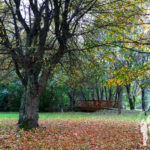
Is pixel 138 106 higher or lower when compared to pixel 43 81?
lower

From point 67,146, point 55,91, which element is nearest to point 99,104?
point 55,91

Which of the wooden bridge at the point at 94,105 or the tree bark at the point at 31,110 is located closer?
the tree bark at the point at 31,110

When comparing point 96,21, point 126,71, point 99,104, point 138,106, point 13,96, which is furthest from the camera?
point 138,106

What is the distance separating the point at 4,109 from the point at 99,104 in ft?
45.6

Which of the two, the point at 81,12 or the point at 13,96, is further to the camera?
the point at 13,96

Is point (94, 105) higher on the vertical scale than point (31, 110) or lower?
lower

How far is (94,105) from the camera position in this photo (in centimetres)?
2756

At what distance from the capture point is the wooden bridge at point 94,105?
26969 millimetres

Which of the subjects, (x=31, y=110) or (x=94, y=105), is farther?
(x=94, y=105)

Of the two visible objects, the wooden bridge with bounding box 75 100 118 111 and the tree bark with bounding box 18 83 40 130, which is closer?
the tree bark with bounding box 18 83 40 130

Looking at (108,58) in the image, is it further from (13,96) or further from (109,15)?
(13,96)

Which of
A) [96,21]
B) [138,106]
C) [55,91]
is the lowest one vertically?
[138,106]

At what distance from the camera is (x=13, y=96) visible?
94.5 ft

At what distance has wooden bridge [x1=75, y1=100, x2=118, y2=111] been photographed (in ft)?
88.5
